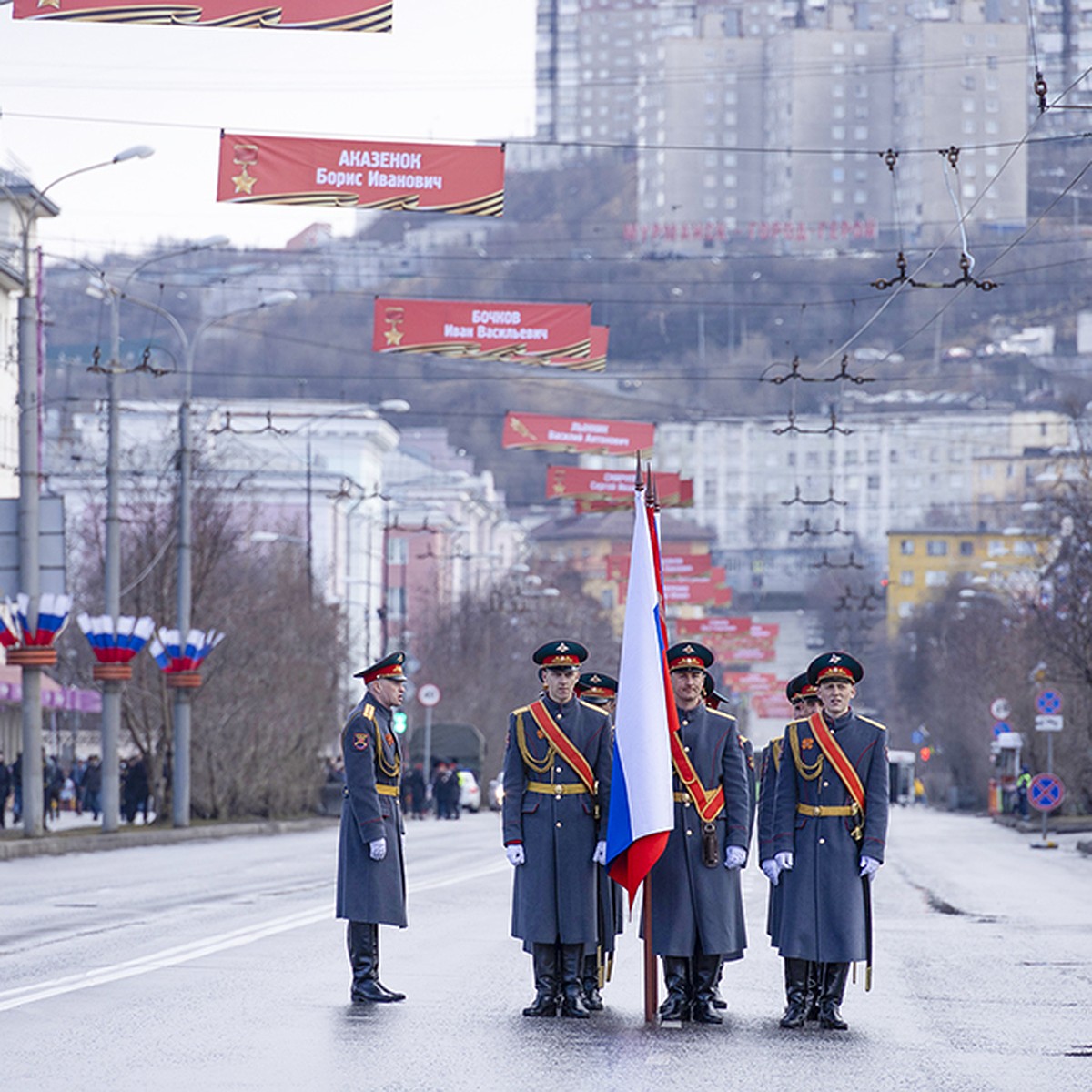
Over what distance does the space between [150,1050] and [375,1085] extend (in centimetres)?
139

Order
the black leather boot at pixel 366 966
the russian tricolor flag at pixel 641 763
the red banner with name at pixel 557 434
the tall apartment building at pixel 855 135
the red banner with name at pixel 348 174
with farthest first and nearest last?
the tall apartment building at pixel 855 135 → the red banner with name at pixel 557 434 → the red banner with name at pixel 348 174 → the black leather boot at pixel 366 966 → the russian tricolor flag at pixel 641 763

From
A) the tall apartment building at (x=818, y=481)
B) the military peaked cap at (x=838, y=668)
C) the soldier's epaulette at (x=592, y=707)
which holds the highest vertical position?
the tall apartment building at (x=818, y=481)

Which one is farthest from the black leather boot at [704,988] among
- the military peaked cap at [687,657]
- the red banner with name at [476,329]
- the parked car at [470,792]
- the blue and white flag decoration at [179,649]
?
the parked car at [470,792]

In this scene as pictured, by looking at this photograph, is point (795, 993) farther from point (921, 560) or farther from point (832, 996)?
point (921, 560)

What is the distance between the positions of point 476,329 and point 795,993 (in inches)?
926

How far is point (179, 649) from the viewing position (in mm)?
41094

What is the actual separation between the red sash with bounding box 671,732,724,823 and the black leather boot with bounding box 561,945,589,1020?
0.90 meters

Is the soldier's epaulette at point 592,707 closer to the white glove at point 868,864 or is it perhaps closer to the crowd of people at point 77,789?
the white glove at point 868,864

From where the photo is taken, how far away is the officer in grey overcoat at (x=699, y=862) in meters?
12.1

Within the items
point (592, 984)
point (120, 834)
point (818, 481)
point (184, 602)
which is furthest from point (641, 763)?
point (818, 481)

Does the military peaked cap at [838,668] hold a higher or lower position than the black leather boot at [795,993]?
higher

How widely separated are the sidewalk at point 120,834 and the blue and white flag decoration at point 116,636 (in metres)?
2.63

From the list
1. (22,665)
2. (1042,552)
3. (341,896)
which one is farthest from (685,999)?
(1042,552)

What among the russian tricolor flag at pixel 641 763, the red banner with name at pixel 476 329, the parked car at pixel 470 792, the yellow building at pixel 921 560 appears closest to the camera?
the russian tricolor flag at pixel 641 763
